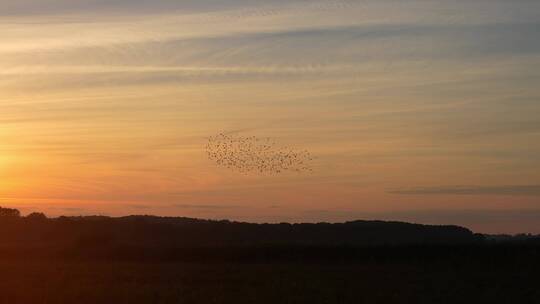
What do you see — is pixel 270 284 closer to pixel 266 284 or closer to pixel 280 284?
pixel 266 284

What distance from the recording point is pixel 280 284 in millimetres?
36969

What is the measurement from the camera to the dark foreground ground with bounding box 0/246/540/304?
3222 cm

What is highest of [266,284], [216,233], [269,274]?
[216,233]

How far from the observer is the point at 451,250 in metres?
61.6

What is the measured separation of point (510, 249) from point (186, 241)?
131 ft

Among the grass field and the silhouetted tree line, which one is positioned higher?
the silhouetted tree line

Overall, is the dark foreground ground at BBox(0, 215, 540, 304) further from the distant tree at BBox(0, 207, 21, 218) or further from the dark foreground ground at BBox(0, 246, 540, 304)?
the distant tree at BBox(0, 207, 21, 218)

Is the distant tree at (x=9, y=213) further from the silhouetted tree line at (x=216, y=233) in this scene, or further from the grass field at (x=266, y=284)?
the grass field at (x=266, y=284)

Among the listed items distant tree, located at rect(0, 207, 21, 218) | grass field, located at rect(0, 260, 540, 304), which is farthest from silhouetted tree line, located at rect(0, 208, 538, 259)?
Result: grass field, located at rect(0, 260, 540, 304)

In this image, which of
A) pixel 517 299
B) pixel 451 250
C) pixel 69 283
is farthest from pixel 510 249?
pixel 69 283

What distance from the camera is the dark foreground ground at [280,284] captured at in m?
32.2

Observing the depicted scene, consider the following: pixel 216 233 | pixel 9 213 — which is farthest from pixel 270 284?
pixel 9 213

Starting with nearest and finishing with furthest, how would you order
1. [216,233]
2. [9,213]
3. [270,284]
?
[270,284] → [216,233] → [9,213]

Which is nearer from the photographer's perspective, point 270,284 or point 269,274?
point 270,284
